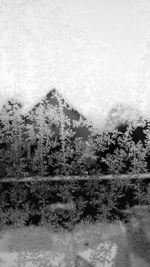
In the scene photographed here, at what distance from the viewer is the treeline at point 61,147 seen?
6.31 feet

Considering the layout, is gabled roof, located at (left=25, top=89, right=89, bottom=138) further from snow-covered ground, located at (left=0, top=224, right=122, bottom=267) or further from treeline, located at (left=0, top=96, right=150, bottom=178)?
snow-covered ground, located at (left=0, top=224, right=122, bottom=267)

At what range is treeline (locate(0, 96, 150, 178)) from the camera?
1922 mm

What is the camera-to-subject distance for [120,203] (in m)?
1.88

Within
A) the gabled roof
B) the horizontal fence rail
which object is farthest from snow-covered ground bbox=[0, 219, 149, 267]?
the gabled roof

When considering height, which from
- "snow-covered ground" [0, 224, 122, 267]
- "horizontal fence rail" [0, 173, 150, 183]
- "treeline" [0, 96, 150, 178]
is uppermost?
"treeline" [0, 96, 150, 178]

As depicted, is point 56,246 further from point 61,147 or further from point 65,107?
point 65,107

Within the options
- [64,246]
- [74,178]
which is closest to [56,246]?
[64,246]

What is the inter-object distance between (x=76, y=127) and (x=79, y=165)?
0.86 feet

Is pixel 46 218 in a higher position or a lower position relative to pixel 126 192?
lower

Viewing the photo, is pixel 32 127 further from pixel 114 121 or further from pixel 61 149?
pixel 114 121

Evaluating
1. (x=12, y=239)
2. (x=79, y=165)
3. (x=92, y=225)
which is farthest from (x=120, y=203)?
(x=12, y=239)

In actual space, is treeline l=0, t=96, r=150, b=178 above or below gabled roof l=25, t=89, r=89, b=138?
below

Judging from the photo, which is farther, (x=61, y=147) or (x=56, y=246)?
(x=61, y=147)

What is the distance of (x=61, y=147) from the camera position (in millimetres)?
1952
